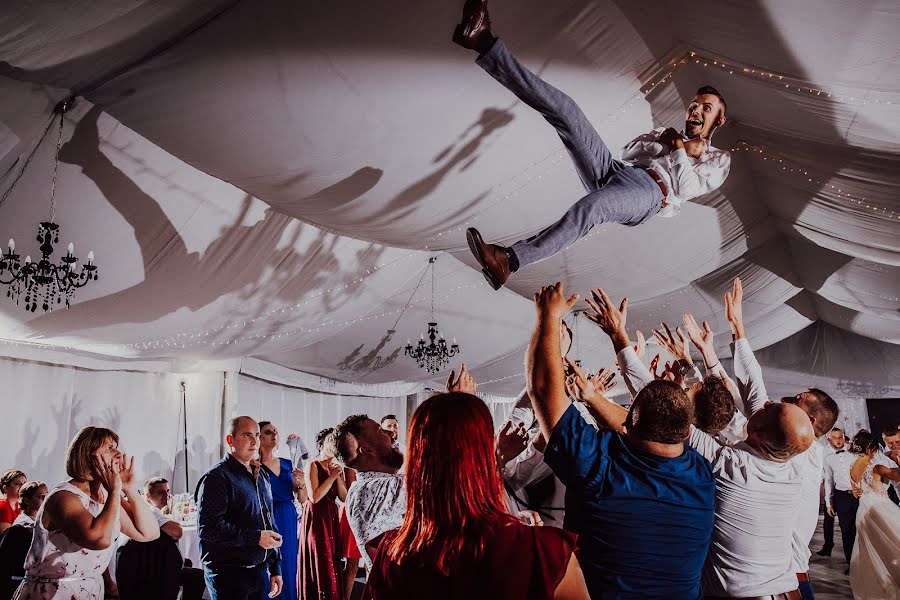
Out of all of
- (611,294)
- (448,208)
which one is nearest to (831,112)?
(448,208)

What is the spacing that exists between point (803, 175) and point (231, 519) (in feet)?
15.6

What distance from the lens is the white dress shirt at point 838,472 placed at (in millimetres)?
7316

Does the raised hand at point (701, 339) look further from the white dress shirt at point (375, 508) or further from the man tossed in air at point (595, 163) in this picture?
the white dress shirt at point (375, 508)

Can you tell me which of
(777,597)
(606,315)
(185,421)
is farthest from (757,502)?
(185,421)

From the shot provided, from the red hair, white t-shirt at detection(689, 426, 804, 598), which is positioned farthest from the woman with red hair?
white t-shirt at detection(689, 426, 804, 598)

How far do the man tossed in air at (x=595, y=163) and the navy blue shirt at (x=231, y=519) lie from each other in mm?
1549

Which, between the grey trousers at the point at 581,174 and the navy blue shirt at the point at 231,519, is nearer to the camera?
the grey trousers at the point at 581,174

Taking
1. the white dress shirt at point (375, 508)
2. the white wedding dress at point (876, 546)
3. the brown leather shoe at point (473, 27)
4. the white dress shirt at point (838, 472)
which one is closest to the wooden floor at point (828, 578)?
the white dress shirt at point (838, 472)

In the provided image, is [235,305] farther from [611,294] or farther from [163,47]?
[611,294]

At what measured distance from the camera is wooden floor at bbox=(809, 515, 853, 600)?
19.1 ft

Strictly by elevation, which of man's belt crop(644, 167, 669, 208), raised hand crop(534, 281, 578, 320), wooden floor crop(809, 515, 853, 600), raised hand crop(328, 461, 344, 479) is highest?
man's belt crop(644, 167, 669, 208)

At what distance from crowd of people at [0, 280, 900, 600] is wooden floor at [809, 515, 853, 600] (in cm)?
350

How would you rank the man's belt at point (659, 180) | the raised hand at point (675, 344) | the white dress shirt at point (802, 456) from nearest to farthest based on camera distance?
the white dress shirt at point (802, 456) < the raised hand at point (675, 344) < the man's belt at point (659, 180)

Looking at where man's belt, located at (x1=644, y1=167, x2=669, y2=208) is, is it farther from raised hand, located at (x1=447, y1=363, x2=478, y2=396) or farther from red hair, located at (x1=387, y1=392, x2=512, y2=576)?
red hair, located at (x1=387, y1=392, x2=512, y2=576)
